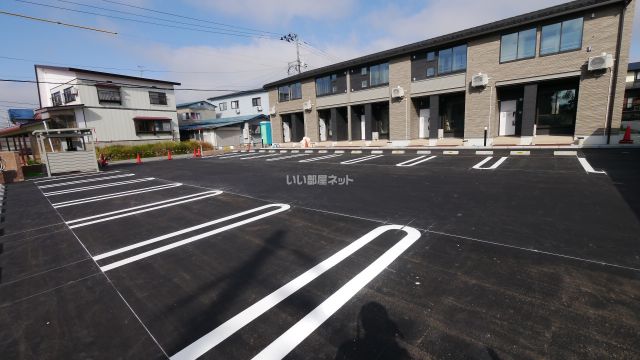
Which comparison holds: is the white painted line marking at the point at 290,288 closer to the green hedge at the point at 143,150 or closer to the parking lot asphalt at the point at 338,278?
the parking lot asphalt at the point at 338,278

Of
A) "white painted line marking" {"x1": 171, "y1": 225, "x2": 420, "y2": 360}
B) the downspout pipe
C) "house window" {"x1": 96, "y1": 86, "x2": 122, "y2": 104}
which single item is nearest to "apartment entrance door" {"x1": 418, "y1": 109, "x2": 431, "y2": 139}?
the downspout pipe

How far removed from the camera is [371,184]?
794cm

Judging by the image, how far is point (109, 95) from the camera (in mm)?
25688

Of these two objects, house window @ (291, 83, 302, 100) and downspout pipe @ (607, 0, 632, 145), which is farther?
house window @ (291, 83, 302, 100)

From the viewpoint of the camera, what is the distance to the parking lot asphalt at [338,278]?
85.1 inches

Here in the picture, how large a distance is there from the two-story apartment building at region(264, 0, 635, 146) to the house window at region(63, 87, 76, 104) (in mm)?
20479

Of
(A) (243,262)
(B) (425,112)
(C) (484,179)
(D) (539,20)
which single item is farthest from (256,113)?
(A) (243,262)

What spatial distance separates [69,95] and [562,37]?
115 ft

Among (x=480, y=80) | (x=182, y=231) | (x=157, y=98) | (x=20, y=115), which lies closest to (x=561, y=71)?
(x=480, y=80)

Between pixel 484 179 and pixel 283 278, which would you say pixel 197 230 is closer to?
pixel 283 278

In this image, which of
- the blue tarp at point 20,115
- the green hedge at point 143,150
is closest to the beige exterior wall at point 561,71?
the green hedge at point 143,150

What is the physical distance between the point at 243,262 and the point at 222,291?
2.10 feet

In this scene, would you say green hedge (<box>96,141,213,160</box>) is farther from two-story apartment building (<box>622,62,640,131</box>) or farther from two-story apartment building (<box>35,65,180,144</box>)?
two-story apartment building (<box>622,62,640,131</box>)

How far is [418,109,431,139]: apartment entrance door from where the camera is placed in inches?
786
